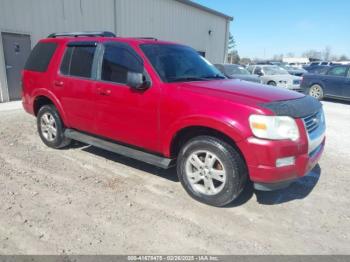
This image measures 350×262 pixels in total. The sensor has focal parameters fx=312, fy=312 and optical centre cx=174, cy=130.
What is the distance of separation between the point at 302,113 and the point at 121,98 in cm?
226

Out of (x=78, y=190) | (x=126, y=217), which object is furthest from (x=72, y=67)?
(x=126, y=217)

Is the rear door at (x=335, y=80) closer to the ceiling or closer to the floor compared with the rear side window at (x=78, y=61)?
closer to the floor

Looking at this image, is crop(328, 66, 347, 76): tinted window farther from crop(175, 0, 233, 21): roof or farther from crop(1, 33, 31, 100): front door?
crop(1, 33, 31, 100): front door

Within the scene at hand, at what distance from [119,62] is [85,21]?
9330 mm

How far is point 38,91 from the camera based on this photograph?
5.51 metres

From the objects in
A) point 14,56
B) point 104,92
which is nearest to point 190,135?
point 104,92

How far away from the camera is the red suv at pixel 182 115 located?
10.7ft

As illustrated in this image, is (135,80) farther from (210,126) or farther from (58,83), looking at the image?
(58,83)

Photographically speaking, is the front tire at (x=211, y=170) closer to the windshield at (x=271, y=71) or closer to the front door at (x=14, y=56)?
the front door at (x=14, y=56)

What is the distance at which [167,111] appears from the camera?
378cm

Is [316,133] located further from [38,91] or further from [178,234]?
[38,91]

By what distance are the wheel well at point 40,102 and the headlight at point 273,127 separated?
3868 millimetres

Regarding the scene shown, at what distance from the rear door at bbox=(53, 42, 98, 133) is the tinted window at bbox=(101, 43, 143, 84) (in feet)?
0.82

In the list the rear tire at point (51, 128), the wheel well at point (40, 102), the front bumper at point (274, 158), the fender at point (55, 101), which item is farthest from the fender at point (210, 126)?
the wheel well at point (40, 102)
